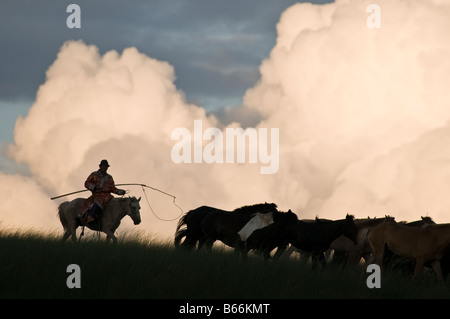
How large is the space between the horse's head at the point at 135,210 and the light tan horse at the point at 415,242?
780 centimetres

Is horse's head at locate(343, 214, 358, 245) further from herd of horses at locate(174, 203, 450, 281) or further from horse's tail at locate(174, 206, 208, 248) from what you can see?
horse's tail at locate(174, 206, 208, 248)

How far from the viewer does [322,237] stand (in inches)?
725

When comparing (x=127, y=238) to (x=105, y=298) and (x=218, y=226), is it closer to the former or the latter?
(x=218, y=226)

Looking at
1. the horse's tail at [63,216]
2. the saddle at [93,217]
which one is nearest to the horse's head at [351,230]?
the saddle at [93,217]

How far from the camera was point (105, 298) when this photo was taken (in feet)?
48.9

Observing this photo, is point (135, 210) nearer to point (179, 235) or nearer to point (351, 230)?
point (179, 235)

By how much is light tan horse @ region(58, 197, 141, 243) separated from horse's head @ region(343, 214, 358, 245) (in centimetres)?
698

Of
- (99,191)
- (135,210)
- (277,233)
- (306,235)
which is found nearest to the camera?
(306,235)

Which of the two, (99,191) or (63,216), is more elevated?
(99,191)

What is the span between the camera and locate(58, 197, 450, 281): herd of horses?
57.8ft

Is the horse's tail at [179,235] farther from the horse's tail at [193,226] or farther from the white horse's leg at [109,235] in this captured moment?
the white horse's leg at [109,235]

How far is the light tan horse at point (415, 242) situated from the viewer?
17516 mm

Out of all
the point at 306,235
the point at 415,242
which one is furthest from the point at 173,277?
the point at 415,242

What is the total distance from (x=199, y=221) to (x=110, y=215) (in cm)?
346
